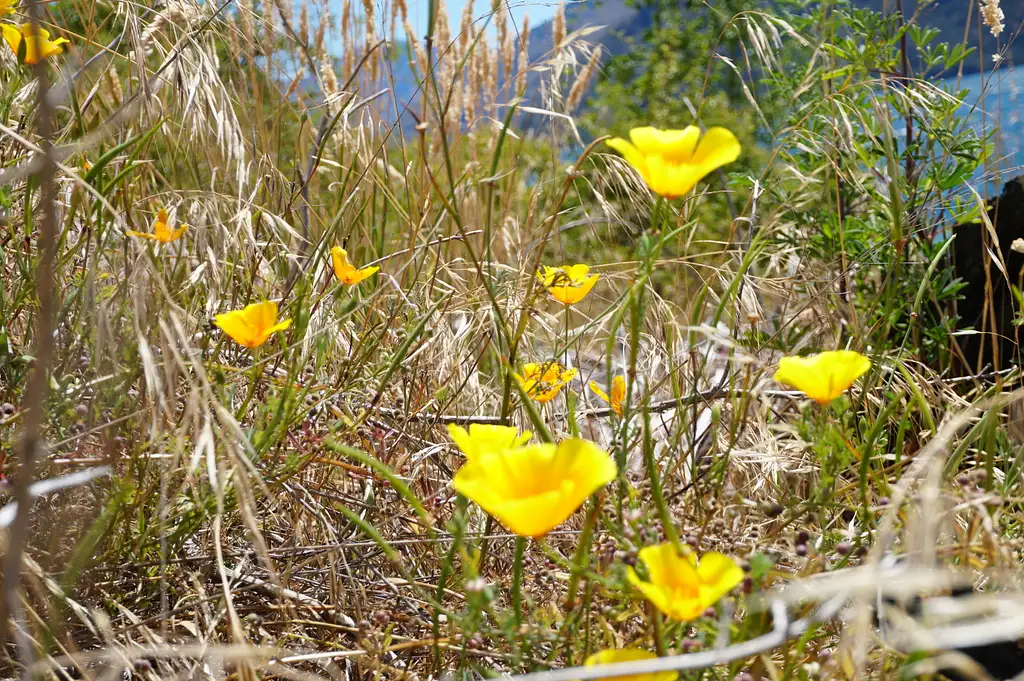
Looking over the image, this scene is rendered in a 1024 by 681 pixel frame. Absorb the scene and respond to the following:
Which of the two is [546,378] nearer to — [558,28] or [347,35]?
[347,35]

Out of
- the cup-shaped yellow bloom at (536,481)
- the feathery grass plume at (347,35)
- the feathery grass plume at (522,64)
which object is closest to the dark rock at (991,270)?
the feathery grass plume at (522,64)

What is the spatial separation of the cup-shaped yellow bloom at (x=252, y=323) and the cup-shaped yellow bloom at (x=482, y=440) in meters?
0.22

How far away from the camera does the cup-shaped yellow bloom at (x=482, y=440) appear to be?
694 mm

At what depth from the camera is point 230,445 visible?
734 millimetres

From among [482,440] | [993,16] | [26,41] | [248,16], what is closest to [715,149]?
[482,440]

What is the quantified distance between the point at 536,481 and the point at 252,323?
1.19 feet

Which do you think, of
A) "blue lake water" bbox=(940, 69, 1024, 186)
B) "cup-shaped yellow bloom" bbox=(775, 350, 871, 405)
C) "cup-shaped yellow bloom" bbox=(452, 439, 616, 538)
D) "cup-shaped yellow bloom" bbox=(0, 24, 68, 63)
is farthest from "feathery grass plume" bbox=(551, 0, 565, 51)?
"cup-shaped yellow bloom" bbox=(452, 439, 616, 538)

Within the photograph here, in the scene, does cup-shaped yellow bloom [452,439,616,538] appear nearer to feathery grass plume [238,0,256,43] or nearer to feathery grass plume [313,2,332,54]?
feathery grass plume [238,0,256,43]

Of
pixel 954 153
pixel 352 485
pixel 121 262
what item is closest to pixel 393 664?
pixel 352 485

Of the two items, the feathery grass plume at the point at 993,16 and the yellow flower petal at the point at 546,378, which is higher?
the feathery grass plume at the point at 993,16

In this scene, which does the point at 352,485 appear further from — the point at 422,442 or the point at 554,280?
the point at 554,280

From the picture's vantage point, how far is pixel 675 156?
72 cm

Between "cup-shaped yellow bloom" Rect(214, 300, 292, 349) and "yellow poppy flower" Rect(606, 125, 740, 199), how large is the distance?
377 millimetres

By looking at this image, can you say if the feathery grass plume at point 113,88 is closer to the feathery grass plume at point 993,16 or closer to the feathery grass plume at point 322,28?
the feathery grass plume at point 322,28
